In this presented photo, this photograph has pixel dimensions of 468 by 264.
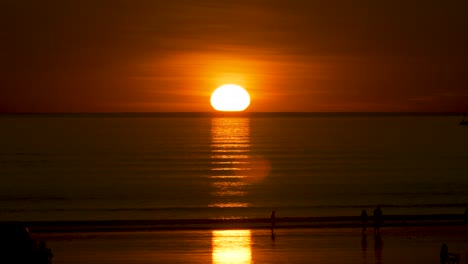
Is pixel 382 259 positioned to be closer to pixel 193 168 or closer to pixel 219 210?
pixel 219 210

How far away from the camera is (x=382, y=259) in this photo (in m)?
20.5

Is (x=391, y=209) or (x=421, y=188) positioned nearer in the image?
(x=391, y=209)

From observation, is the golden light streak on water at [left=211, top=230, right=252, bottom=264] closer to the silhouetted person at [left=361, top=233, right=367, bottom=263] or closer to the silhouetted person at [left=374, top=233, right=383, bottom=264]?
the silhouetted person at [left=361, top=233, right=367, bottom=263]

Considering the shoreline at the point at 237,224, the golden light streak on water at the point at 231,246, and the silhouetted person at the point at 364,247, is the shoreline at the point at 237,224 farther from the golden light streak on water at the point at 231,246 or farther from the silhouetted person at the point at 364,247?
the silhouetted person at the point at 364,247

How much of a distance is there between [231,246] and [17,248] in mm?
9835

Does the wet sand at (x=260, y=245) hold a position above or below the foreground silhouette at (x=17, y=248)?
above

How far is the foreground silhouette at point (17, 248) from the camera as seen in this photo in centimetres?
1441

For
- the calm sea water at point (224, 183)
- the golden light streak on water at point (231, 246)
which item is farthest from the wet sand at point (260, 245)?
the calm sea water at point (224, 183)

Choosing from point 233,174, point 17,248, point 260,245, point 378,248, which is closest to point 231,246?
point 260,245

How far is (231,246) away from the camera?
2319 centimetres

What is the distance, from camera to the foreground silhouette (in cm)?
1441

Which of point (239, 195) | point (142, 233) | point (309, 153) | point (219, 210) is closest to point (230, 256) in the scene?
point (142, 233)

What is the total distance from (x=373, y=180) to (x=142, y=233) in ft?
127

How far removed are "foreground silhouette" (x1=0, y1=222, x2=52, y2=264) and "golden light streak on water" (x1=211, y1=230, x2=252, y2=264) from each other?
6839 mm
